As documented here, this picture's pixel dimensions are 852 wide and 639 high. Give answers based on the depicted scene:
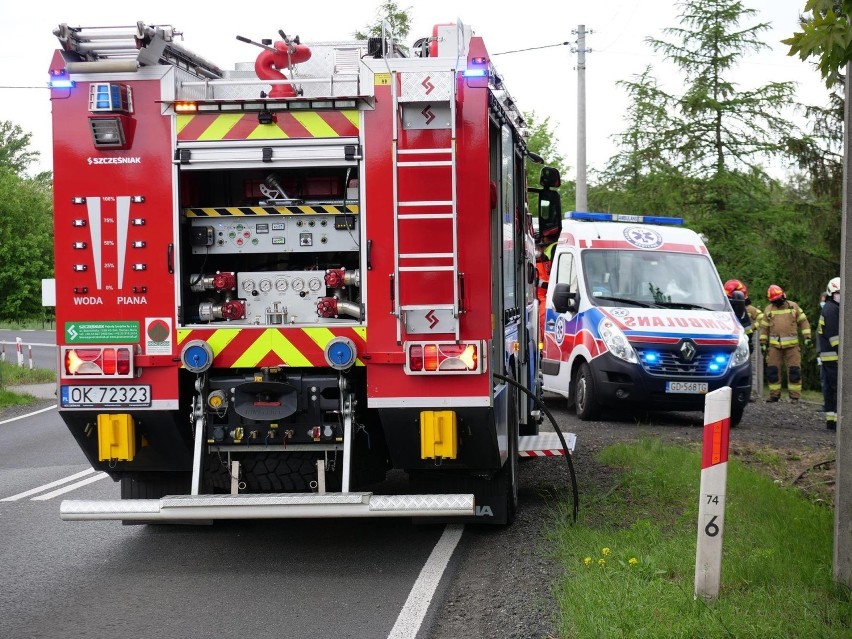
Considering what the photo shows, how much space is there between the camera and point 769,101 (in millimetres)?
27062

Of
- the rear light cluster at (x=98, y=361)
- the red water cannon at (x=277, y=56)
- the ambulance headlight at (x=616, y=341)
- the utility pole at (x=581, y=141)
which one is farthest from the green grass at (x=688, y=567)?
the utility pole at (x=581, y=141)

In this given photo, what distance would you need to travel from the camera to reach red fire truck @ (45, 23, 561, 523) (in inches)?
269

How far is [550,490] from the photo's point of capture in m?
9.56

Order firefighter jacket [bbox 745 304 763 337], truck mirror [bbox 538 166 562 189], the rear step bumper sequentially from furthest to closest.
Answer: firefighter jacket [bbox 745 304 763 337] < truck mirror [bbox 538 166 562 189] < the rear step bumper

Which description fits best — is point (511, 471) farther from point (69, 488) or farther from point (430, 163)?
point (69, 488)

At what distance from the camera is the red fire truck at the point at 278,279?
684 cm

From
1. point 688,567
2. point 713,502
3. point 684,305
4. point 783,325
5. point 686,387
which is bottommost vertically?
point 688,567

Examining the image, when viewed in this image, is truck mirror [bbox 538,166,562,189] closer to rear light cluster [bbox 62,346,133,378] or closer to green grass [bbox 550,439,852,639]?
green grass [bbox 550,439,852,639]

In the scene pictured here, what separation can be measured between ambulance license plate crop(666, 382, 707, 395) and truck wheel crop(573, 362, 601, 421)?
0.94m

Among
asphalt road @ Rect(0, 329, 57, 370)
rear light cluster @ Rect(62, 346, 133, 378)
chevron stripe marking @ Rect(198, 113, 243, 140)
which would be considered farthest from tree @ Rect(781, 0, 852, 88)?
asphalt road @ Rect(0, 329, 57, 370)

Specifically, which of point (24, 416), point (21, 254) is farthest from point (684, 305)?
point (21, 254)

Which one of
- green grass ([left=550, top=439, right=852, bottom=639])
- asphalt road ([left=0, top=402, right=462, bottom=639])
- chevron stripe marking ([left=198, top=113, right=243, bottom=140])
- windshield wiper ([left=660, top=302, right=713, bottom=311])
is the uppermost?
chevron stripe marking ([left=198, top=113, right=243, bottom=140])

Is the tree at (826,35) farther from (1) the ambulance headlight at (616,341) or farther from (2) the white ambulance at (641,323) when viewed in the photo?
(1) the ambulance headlight at (616,341)

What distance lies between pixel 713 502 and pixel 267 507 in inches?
97.9
